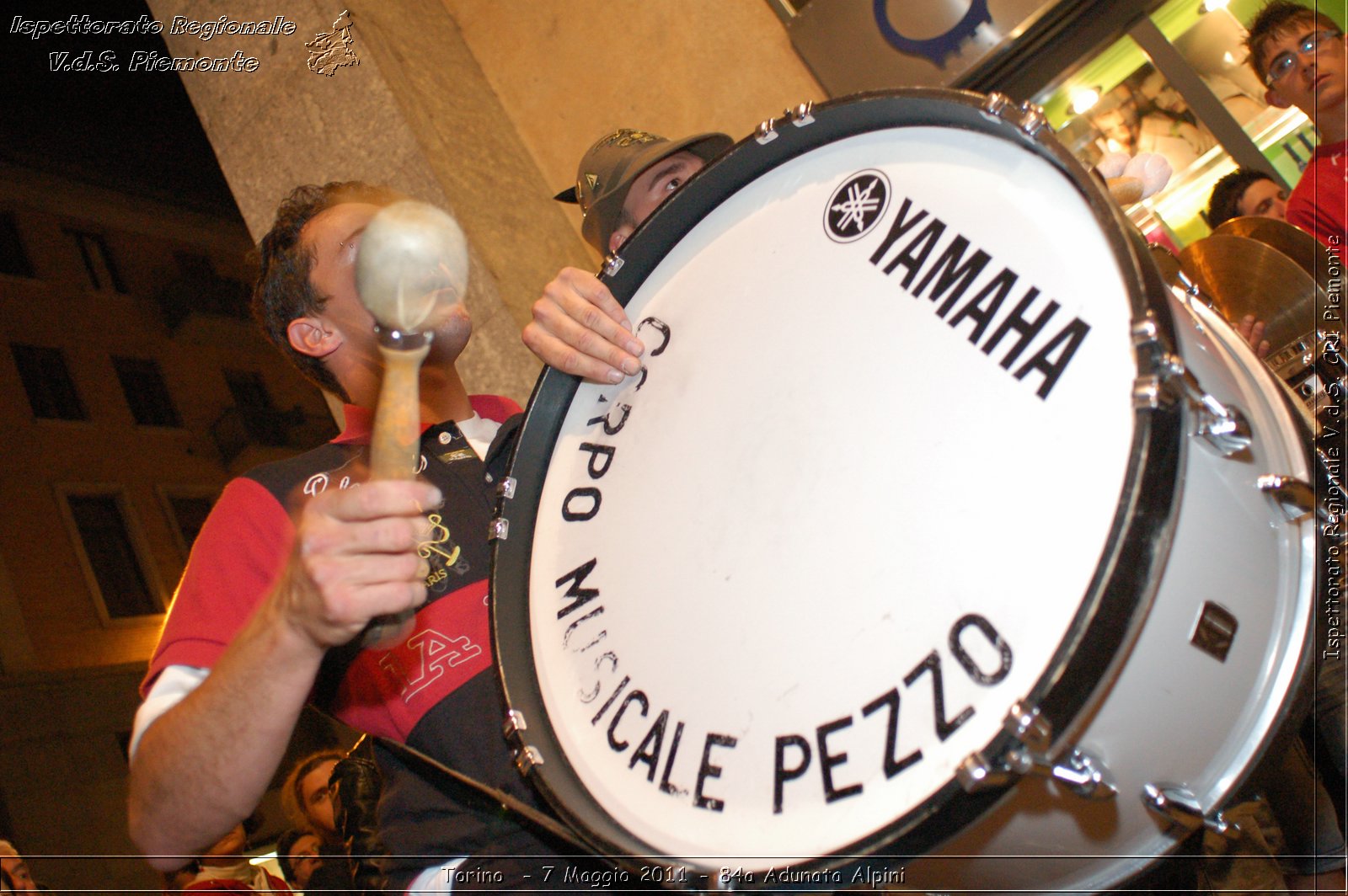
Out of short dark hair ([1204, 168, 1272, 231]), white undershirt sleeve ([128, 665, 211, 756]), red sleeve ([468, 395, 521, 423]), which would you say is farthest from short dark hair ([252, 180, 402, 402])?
short dark hair ([1204, 168, 1272, 231])

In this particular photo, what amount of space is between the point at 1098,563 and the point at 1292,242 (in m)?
1.28

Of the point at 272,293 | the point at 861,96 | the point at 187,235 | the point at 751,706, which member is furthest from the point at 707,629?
the point at 187,235

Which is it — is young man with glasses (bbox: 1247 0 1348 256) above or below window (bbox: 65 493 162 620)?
below

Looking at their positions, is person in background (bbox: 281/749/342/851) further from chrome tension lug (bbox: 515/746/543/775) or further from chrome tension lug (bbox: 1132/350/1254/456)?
chrome tension lug (bbox: 1132/350/1254/456)

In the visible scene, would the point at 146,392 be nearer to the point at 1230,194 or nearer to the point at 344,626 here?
the point at 1230,194

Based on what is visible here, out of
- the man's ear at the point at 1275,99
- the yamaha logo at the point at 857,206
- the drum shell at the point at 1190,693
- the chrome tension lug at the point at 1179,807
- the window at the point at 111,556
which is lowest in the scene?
the chrome tension lug at the point at 1179,807

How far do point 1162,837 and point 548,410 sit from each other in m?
0.90

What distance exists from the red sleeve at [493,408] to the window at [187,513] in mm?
10661

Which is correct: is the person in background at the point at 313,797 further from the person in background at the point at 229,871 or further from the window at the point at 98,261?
the window at the point at 98,261

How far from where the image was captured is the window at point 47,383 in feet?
34.5

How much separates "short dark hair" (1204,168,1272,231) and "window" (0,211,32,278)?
11.3m

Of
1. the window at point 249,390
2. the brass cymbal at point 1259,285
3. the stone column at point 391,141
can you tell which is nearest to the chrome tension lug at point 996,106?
the brass cymbal at point 1259,285

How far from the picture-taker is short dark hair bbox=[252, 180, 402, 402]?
5.53ft

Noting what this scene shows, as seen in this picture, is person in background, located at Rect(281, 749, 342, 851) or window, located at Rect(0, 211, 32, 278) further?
window, located at Rect(0, 211, 32, 278)
